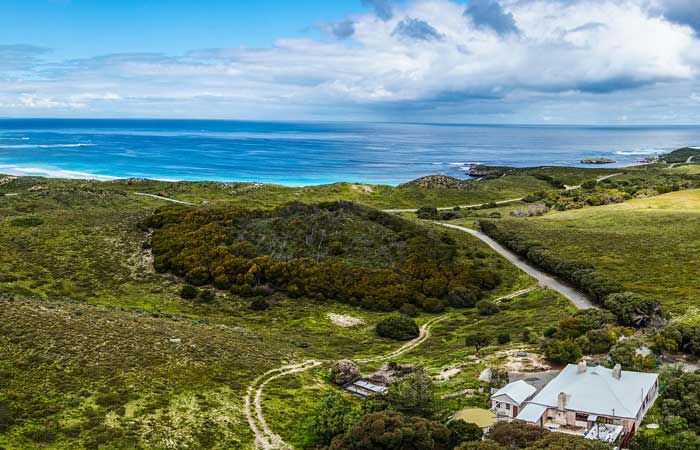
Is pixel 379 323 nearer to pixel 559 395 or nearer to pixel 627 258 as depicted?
pixel 559 395

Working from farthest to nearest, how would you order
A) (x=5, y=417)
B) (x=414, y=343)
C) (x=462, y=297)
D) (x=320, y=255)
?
1. (x=320, y=255)
2. (x=462, y=297)
3. (x=414, y=343)
4. (x=5, y=417)

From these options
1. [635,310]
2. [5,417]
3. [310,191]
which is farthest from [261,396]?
[310,191]

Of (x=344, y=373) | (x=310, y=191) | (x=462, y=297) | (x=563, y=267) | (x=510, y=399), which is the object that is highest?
(x=310, y=191)

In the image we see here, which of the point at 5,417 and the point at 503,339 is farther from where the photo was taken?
the point at 503,339

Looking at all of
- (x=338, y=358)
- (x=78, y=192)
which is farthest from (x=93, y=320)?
(x=78, y=192)

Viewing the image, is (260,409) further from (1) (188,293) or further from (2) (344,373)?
(1) (188,293)

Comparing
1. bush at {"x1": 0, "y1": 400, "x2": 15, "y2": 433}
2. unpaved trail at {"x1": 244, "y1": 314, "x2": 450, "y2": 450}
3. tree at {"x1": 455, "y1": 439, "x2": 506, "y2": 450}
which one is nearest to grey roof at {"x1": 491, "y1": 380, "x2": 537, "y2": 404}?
tree at {"x1": 455, "y1": 439, "x2": 506, "y2": 450}
